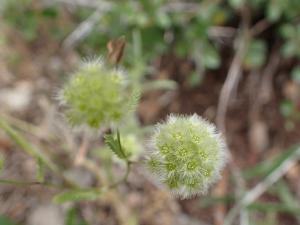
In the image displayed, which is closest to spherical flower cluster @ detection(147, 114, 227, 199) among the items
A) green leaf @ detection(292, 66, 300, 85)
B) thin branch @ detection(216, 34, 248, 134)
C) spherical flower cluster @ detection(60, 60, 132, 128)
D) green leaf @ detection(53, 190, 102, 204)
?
spherical flower cluster @ detection(60, 60, 132, 128)

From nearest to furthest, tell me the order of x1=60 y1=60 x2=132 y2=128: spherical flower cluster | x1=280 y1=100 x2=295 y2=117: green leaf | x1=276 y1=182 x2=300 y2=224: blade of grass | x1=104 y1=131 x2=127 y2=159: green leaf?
1. x1=104 y1=131 x2=127 y2=159: green leaf
2. x1=60 y1=60 x2=132 y2=128: spherical flower cluster
3. x1=276 y1=182 x2=300 y2=224: blade of grass
4. x1=280 y1=100 x2=295 y2=117: green leaf

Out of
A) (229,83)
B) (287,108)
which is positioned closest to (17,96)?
(229,83)

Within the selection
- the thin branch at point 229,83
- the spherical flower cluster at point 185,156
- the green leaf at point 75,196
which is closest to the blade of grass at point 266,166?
the thin branch at point 229,83

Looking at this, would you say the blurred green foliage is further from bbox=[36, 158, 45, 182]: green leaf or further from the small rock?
bbox=[36, 158, 45, 182]: green leaf

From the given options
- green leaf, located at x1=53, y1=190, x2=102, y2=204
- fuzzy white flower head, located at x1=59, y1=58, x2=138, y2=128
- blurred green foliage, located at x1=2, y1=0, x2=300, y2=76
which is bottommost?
green leaf, located at x1=53, y1=190, x2=102, y2=204

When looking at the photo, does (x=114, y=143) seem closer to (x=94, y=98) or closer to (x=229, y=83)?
(x=94, y=98)

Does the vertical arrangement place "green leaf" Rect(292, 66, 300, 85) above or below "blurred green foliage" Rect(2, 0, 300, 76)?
below

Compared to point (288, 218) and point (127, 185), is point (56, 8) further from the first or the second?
point (288, 218)

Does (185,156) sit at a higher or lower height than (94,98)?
lower
